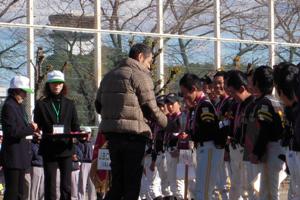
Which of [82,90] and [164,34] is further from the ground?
[164,34]

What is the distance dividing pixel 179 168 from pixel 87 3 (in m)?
5.03

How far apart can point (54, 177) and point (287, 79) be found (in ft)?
11.6

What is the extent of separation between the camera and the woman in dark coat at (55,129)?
1147 centimetres

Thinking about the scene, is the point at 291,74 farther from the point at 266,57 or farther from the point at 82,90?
the point at 266,57

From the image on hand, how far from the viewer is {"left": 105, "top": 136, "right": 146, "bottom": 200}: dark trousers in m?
9.90

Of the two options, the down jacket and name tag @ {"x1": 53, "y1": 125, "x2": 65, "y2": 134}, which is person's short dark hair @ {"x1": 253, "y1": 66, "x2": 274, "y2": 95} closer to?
the down jacket

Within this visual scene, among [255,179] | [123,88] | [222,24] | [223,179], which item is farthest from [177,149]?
[222,24]

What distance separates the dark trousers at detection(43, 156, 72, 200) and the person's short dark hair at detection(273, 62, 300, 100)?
3247 millimetres

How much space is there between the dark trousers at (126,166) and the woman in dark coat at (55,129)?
158cm

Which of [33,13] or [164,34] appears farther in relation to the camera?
[164,34]

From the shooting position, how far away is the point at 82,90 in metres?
16.9

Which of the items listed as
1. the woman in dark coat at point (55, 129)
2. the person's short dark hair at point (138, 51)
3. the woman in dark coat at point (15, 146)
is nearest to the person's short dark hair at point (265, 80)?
the person's short dark hair at point (138, 51)

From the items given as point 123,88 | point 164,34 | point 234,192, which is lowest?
point 234,192

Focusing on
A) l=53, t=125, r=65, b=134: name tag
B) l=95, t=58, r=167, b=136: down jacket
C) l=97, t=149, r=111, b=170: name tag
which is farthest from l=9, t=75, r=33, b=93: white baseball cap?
l=95, t=58, r=167, b=136: down jacket
